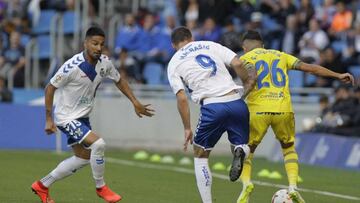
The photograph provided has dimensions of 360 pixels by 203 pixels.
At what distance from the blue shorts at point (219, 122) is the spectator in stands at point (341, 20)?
14680mm

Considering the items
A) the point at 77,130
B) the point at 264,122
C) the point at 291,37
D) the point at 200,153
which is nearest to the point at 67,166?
the point at 77,130

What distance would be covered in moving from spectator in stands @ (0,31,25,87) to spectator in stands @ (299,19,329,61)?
7455 mm

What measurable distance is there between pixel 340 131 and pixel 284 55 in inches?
351

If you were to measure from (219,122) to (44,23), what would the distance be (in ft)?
62.3

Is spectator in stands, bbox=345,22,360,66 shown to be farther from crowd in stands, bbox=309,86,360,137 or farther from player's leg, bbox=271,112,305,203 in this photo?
player's leg, bbox=271,112,305,203

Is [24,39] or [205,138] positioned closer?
[205,138]

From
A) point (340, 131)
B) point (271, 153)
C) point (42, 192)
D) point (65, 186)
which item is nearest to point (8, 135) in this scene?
point (271, 153)

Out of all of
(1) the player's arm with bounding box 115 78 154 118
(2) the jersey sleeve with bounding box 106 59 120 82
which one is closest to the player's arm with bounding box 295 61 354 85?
(1) the player's arm with bounding box 115 78 154 118

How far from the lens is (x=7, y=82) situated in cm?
2877

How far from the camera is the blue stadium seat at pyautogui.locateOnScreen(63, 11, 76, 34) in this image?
30188mm

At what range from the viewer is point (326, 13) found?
2739 cm

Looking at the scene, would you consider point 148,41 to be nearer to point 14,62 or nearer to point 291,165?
point 14,62

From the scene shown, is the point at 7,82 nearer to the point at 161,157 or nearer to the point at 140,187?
the point at 161,157

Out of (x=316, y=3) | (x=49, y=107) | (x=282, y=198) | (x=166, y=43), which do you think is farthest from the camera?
(x=316, y=3)
